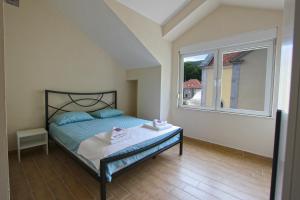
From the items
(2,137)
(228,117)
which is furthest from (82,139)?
(228,117)

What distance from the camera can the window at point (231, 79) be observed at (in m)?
2.64

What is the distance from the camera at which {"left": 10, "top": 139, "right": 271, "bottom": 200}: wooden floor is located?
175cm

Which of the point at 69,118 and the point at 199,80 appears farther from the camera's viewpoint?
the point at 199,80

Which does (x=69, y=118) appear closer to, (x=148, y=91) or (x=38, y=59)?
(x=38, y=59)

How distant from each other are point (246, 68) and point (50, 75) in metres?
3.95

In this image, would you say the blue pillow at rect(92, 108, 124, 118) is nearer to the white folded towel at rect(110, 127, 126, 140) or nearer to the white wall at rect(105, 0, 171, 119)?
the white wall at rect(105, 0, 171, 119)

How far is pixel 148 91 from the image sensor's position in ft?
12.9

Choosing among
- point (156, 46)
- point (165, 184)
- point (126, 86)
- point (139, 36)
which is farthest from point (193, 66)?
point (165, 184)

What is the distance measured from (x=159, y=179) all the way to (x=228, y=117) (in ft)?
6.20

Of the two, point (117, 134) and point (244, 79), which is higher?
point (244, 79)

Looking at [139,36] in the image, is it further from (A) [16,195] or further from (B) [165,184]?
(A) [16,195]

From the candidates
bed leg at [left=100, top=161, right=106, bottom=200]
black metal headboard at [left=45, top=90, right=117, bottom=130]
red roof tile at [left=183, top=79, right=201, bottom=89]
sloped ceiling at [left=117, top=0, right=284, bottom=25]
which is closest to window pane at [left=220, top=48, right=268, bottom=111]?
red roof tile at [left=183, top=79, right=201, bottom=89]

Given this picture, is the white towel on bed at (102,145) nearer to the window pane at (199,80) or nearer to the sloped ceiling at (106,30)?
the window pane at (199,80)

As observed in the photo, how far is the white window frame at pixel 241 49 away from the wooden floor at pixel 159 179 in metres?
0.92
